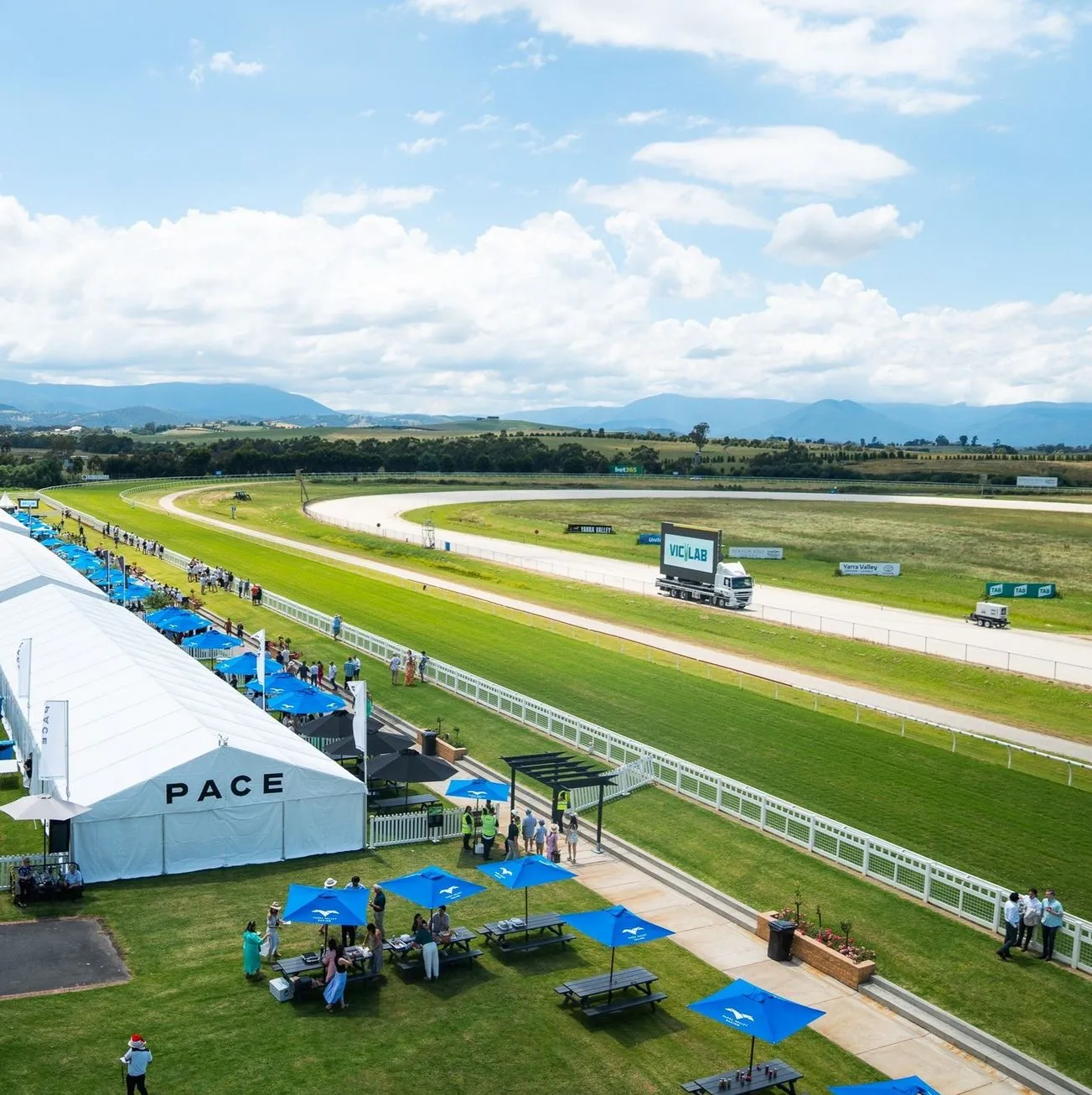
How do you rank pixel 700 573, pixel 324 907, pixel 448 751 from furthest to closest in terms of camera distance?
pixel 700 573 → pixel 448 751 → pixel 324 907

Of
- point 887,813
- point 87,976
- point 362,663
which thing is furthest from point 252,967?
point 362,663

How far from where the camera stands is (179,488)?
143375mm

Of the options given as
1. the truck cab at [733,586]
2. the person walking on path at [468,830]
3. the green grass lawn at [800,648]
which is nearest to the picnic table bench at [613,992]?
the person walking on path at [468,830]

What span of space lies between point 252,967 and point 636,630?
124 ft

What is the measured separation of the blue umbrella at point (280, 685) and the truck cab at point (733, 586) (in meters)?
33.5

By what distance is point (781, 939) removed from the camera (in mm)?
A: 19422

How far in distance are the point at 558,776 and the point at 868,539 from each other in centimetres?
8339

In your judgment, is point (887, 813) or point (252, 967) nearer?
point (252, 967)

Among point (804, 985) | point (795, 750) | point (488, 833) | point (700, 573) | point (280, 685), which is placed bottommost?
point (804, 985)

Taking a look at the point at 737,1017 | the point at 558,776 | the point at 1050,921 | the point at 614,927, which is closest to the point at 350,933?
the point at 614,927

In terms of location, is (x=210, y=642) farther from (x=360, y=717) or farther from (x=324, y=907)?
(x=324, y=907)

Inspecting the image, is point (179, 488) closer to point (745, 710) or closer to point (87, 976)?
point (745, 710)

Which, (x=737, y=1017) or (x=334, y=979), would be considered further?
(x=334, y=979)

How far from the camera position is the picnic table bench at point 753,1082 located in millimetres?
14711
